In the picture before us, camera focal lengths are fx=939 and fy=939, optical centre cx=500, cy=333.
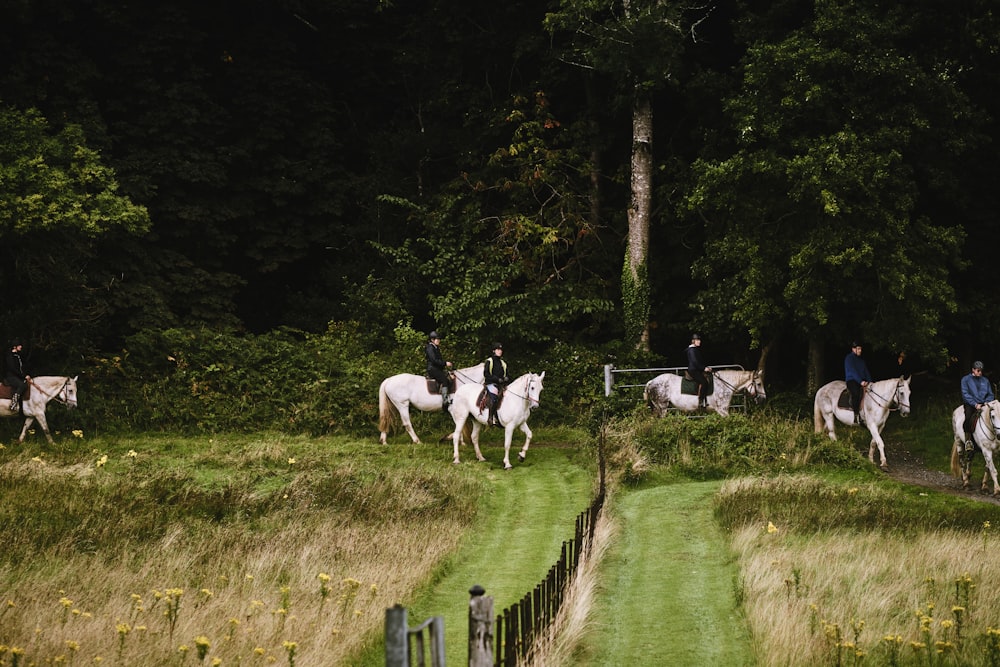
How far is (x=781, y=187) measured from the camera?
2414 cm

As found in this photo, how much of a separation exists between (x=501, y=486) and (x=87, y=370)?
44.1 feet

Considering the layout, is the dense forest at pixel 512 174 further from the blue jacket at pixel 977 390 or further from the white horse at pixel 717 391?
the blue jacket at pixel 977 390

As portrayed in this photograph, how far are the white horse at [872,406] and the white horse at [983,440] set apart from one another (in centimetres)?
166

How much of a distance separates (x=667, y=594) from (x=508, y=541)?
3204 millimetres

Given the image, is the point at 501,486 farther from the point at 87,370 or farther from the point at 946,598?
the point at 87,370

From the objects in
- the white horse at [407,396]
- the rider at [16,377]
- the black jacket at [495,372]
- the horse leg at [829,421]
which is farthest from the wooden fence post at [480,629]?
the rider at [16,377]

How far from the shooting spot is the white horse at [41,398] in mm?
21562

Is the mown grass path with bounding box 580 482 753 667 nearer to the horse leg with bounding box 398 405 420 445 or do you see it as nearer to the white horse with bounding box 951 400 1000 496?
the white horse with bounding box 951 400 1000 496

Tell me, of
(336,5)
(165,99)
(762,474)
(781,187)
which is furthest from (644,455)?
(336,5)

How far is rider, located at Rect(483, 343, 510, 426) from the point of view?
66.0 feet

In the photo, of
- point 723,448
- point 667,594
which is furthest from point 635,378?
point 667,594

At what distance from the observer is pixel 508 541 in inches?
551

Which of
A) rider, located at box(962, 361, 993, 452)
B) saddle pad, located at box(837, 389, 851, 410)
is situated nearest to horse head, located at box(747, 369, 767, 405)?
saddle pad, located at box(837, 389, 851, 410)

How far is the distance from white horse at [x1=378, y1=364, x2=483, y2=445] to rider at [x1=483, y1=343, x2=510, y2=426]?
1222mm
